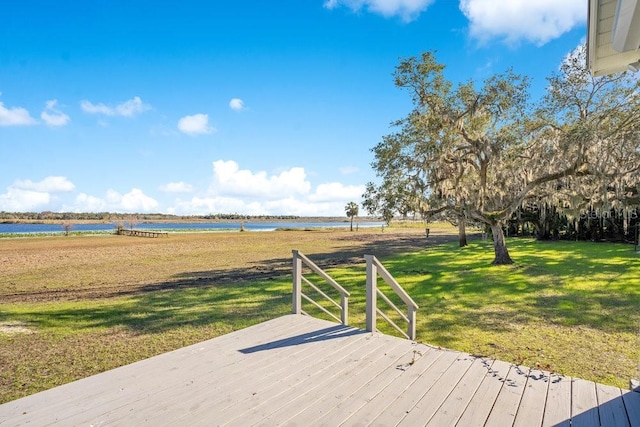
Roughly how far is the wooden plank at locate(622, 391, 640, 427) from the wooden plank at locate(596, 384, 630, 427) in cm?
3

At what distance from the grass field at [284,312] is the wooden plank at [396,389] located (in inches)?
62.9

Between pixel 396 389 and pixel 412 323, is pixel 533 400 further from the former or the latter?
pixel 412 323

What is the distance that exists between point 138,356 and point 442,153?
12644 mm

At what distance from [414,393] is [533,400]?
3.66 ft

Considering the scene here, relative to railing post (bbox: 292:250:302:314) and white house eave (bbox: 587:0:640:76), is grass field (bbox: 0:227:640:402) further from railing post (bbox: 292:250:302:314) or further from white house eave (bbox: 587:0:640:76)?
white house eave (bbox: 587:0:640:76)

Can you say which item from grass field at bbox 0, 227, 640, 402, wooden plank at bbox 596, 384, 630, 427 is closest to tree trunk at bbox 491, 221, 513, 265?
grass field at bbox 0, 227, 640, 402

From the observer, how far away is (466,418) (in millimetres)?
2986

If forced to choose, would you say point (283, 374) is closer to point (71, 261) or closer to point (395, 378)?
point (395, 378)

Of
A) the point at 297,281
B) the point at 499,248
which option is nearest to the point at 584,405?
the point at 297,281

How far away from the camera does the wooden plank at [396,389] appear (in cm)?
305

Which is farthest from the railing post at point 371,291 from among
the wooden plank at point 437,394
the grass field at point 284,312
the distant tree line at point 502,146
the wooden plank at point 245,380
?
the distant tree line at point 502,146

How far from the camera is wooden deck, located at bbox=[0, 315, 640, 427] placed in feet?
9.93

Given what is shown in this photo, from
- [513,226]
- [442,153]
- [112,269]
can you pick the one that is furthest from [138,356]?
[513,226]

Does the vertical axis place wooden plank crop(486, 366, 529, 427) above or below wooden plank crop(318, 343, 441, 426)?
above
